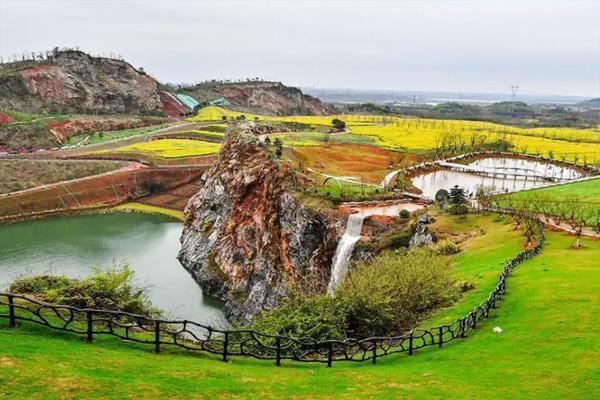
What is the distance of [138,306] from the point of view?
20.2m

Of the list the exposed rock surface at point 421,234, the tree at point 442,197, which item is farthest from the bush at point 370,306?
the tree at point 442,197

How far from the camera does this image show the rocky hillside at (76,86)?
408 feet

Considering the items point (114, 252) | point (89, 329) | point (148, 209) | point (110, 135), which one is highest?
point (110, 135)

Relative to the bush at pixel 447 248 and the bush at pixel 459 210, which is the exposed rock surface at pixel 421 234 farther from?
the bush at pixel 459 210

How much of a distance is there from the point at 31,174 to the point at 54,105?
164 ft

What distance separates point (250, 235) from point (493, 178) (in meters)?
31.6

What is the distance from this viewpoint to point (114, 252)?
59.6 m

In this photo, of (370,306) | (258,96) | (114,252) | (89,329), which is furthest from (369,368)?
(258,96)

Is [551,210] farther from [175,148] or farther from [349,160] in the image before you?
[175,148]

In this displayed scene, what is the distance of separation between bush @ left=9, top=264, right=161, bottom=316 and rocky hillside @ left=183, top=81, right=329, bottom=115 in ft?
490

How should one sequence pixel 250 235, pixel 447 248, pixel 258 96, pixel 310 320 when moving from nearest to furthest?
pixel 310 320 → pixel 447 248 → pixel 250 235 → pixel 258 96

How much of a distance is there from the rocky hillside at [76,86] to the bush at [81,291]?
11676 centimetres

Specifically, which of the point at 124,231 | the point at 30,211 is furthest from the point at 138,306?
the point at 30,211

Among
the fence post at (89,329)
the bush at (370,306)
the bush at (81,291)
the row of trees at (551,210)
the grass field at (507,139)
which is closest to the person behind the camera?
the fence post at (89,329)
